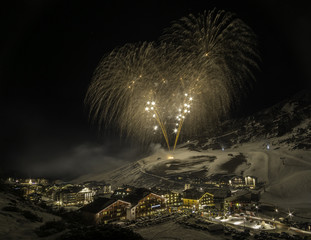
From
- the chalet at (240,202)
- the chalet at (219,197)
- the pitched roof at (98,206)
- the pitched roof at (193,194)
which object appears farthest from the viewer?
the pitched roof at (193,194)

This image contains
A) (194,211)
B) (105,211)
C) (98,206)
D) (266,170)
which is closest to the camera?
(105,211)

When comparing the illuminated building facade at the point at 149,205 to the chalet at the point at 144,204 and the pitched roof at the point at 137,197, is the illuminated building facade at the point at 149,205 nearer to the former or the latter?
the chalet at the point at 144,204

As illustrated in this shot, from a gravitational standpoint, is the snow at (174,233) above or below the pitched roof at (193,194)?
below

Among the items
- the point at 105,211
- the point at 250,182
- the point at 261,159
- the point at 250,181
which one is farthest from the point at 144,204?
the point at 261,159

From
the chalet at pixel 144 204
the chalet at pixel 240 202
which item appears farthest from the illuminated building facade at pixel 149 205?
the chalet at pixel 240 202

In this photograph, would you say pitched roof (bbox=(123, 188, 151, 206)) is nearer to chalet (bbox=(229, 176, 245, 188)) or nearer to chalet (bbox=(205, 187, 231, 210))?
chalet (bbox=(205, 187, 231, 210))

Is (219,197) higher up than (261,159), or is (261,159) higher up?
(261,159)

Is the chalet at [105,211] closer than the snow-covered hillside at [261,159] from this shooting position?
Yes

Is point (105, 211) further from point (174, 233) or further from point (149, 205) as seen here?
point (174, 233)
